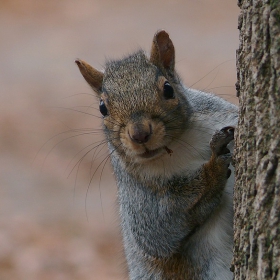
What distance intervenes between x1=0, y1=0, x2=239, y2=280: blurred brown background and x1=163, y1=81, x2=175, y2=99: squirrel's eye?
1952 mm

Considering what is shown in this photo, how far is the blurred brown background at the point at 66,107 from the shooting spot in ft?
20.9

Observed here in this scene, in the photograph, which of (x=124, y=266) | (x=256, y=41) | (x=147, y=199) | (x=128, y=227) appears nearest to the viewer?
(x=256, y=41)

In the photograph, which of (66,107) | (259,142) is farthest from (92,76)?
(66,107)

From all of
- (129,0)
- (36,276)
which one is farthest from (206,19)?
(36,276)

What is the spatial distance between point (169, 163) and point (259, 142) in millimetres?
863

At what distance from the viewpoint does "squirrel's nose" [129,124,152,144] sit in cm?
273

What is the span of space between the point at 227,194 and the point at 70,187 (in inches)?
187

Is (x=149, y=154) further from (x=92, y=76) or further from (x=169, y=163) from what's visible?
(x=92, y=76)

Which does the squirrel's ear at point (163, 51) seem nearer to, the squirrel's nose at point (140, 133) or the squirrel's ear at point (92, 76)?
the squirrel's ear at point (92, 76)

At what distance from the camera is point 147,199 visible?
3086mm

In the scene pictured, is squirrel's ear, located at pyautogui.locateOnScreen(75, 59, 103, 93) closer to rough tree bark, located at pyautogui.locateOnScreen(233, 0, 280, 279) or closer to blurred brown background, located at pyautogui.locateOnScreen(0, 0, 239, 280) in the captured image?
rough tree bark, located at pyautogui.locateOnScreen(233, 0, 280, 279)

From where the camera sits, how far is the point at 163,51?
126 inches

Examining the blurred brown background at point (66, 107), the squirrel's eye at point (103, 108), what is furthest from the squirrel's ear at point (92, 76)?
the blurred brown background at point (66, 107)

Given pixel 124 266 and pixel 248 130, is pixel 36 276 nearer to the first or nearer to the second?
pixel 124 266
